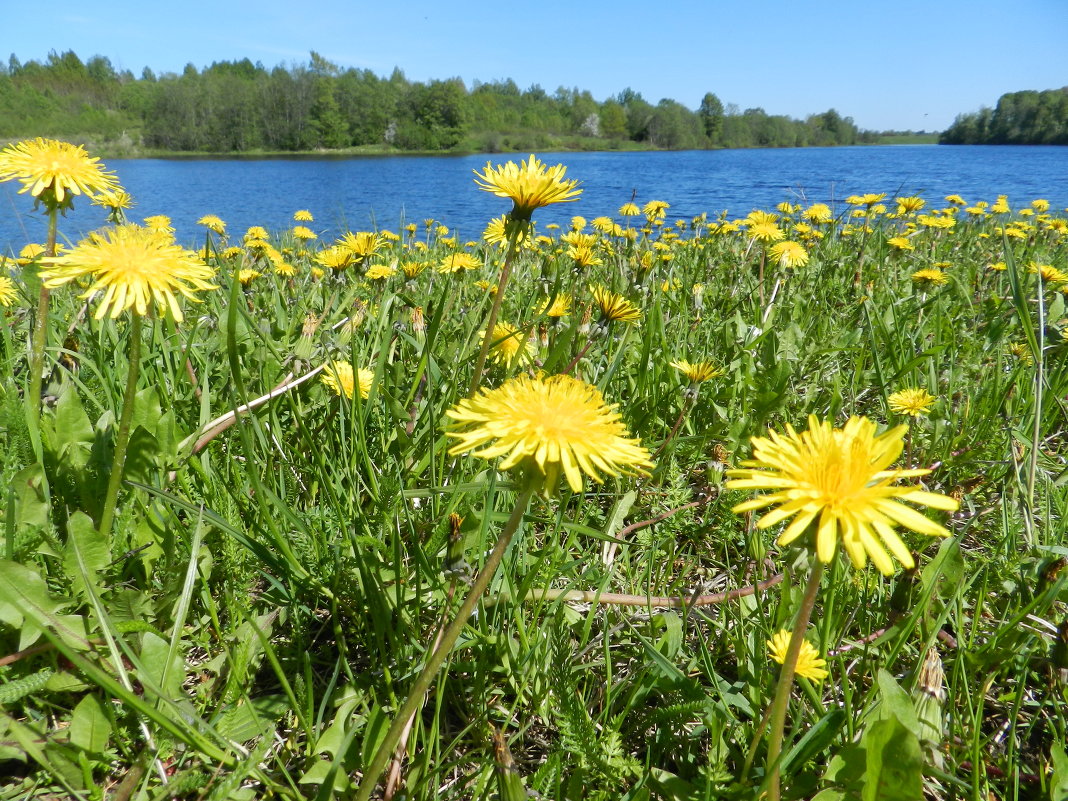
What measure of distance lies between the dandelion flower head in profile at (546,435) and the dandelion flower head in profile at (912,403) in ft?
4.28

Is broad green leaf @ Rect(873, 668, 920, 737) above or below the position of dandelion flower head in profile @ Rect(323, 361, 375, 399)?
below

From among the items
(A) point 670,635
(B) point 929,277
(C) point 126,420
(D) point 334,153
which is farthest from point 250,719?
(D) point 334,153

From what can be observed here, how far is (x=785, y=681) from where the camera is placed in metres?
0.68

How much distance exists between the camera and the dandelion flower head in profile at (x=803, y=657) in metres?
0.98

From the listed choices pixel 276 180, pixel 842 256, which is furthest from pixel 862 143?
pixel 842 256

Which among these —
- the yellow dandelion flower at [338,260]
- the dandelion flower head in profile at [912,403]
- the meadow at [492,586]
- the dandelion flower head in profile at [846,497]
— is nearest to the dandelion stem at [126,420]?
the meadow at [492,586]

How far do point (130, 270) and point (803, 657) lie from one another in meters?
1.22

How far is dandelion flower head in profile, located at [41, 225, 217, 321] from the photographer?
96cm

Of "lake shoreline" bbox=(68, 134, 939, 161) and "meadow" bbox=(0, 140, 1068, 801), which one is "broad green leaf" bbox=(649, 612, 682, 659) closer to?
"meadow" bbox=(0, 140, 1068, 801)

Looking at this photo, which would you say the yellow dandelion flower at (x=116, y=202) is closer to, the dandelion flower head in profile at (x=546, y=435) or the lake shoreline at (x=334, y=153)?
the dandelion flower head in profile at (x=546, y=435)

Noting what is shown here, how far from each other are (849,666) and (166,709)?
1121mm

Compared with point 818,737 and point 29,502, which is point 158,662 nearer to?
point 29,502

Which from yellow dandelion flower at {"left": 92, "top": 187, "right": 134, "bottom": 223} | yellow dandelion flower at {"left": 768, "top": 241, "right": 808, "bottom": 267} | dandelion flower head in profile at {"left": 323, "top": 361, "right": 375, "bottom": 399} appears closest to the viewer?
dandelion flower head in profile at {"left": 323, "top": 361, "right": 375, "bottom": 399}

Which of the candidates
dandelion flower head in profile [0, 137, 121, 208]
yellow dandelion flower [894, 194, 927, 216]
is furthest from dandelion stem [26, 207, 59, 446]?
yellow dandelion flower [894, 194, 927, 216]
